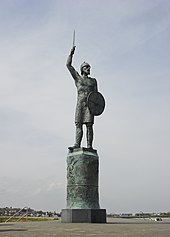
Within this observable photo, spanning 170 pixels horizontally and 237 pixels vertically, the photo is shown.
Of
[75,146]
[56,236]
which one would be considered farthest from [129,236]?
[75,146]

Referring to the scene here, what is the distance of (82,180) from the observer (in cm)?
1638

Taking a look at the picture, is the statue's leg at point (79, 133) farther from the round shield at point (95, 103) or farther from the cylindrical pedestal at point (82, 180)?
the round shield at point (95, 103)

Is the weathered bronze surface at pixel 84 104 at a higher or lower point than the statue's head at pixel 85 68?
lower

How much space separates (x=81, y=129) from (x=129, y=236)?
9.78 metres

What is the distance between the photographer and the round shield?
17.5 meters

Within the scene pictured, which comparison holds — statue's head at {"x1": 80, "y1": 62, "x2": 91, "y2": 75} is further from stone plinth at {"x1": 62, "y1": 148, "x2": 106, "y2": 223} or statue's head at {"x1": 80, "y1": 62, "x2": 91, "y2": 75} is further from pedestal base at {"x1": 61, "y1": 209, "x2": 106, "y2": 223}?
pedestal base at {"x1": 61, "y1": 209, "x2": 106, "y2": 223}

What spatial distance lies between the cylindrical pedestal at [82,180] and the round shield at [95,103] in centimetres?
199

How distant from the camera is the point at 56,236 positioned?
8.25m

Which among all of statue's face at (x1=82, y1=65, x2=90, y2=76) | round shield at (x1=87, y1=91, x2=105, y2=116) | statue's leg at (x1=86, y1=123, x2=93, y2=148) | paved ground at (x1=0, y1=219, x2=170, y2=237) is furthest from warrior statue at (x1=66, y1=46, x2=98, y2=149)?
paved ground at (x1=0, y1=219, x2=170, y2=237)

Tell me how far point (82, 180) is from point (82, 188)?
342 mm

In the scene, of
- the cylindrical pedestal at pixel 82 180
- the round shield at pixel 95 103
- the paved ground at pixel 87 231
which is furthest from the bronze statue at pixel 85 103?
the paved ground at pixel 87 231

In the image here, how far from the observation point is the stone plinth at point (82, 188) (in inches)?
621

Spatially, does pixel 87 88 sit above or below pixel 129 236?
above

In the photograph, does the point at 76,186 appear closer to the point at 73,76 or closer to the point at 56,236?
the point at 73,76
